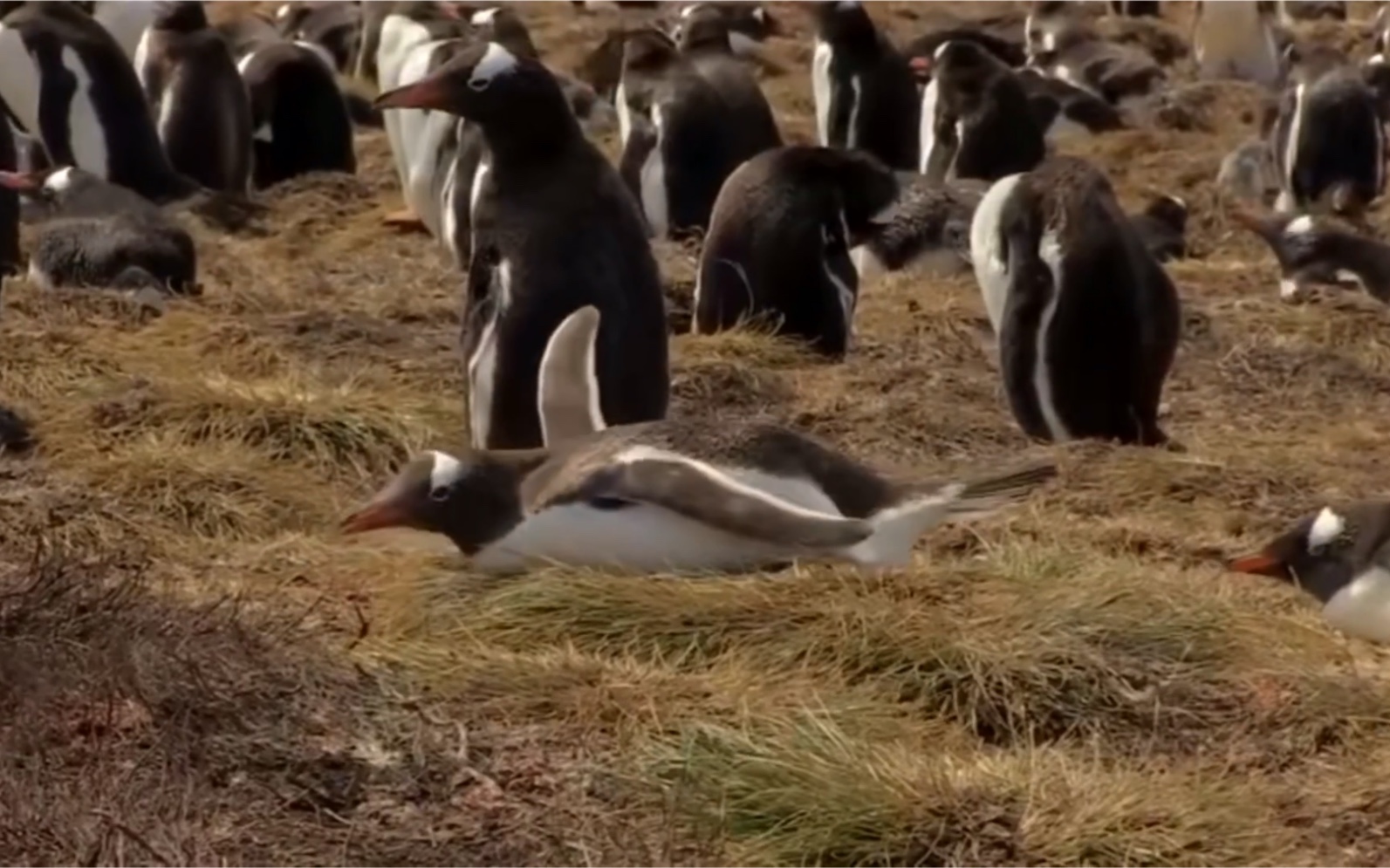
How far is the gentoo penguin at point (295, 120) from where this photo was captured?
37.3ft

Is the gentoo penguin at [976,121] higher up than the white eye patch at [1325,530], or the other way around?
the white eye patch at [1325,530]

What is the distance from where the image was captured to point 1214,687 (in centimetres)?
397

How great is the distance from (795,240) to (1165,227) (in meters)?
3.17

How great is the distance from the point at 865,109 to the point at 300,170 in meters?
2.61

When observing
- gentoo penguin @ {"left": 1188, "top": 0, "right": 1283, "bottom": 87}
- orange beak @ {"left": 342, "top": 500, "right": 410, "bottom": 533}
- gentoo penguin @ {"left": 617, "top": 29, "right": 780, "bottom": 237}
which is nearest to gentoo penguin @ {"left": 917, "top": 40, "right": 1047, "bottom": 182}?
gentoo penguin @ {"left": 617, "top": 29, "right": 780, "bottom": 237}

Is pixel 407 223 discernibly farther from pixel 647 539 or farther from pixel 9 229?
pixel 647 539

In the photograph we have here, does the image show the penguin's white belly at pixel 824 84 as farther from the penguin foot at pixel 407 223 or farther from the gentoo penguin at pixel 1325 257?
the gentoo penguin at pixel 1325 257

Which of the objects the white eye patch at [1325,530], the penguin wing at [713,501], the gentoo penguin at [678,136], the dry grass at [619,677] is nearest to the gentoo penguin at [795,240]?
the dry grass at [619,677]

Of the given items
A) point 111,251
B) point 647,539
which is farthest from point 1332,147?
point 647,539

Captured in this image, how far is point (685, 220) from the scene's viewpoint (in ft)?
32.2

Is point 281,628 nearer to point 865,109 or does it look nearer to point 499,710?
point 499,710

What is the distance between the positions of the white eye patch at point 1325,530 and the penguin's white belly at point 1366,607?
0.15 m

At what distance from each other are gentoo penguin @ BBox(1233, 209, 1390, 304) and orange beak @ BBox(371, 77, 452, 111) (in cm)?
418

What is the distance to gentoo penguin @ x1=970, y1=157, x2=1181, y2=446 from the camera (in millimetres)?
6293
